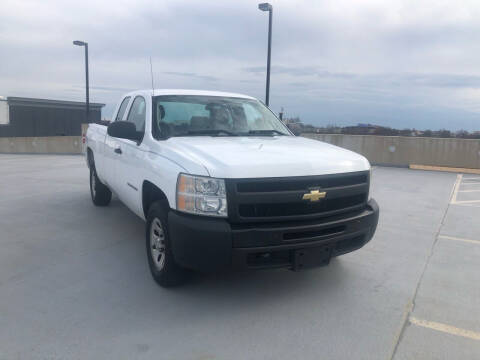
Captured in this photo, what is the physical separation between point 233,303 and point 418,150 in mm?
12543

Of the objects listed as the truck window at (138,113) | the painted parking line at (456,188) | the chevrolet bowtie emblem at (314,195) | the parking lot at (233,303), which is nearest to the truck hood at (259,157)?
the chevrolet bowtie emblem at (314,195)

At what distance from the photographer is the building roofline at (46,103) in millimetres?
35550

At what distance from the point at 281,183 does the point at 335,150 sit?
102 centimetres

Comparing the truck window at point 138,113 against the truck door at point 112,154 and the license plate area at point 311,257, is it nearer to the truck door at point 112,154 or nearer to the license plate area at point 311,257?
the truck door at point 112,154

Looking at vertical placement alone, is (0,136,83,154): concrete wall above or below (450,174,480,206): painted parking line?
below

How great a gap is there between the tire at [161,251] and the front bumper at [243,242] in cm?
24

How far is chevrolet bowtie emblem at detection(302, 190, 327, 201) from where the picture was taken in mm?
3383

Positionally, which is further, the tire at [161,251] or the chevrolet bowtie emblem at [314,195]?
the tire at [161,251]

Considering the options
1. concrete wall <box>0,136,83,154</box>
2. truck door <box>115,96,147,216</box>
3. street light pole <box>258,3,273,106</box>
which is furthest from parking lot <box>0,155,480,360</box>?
concrete wall <box>0,136,83,154</box>

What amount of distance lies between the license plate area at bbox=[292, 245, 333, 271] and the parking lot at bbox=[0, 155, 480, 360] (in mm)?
383

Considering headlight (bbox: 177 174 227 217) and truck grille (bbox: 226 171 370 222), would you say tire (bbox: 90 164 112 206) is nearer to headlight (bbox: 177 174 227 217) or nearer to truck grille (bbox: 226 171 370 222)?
headlight (bbox: 177 174 227 217)

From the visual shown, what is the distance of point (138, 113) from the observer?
16.7 ft

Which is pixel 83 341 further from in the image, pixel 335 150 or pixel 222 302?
pixel 335 150

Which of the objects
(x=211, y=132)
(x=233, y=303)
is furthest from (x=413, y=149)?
(x=233, y=303)
